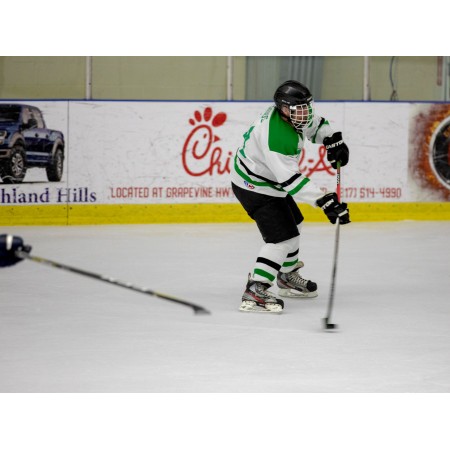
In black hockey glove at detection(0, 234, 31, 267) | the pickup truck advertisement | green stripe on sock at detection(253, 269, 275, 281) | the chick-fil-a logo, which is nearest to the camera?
black hockey glove at detection(0, 234, 31, 267)

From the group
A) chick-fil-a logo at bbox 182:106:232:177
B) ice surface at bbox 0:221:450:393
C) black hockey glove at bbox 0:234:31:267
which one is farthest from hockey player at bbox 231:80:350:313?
chick-fil-a logo at bbox 182:106:232:177

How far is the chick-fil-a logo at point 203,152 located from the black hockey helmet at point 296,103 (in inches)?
166

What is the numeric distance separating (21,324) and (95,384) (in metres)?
1.29

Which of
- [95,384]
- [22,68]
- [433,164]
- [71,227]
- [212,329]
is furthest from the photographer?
[22,68]

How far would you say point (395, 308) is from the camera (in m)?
5.38

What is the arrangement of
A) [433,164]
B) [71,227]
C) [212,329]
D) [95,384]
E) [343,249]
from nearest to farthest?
1. [95,384]
2. [212,329]
3. [343,249]
4. [71,227]
5. [433,164]

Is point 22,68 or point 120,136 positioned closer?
point 120,136

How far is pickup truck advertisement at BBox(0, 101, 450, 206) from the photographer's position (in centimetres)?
912

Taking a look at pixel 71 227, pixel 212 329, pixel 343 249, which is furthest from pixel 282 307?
pixel 71 227

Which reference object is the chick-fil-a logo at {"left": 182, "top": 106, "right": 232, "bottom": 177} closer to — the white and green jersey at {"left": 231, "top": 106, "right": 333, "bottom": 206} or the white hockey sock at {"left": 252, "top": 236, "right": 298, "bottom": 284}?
the white and green jersey at {"left": 231, "top": 106, "right": 333, "bottom": 206}

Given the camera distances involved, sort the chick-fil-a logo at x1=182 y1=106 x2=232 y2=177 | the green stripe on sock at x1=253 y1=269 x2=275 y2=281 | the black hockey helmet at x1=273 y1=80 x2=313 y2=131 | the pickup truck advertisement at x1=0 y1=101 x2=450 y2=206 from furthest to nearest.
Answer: the chick-fil-a logo at x1=182 y1=106 x2=232 y2=177 → the pickup truck advertisement at x1=0 y1=101 x2=450 y2=206 → the green stripe on sock at x1=253 y1=269 x2=275 y2=281 → the black hockey helmet at x1=273 y1=80 x2=313 y2=131

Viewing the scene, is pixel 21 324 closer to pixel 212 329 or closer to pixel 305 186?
pixel 212 329

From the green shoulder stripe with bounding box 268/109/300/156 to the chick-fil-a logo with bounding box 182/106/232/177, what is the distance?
425 cm

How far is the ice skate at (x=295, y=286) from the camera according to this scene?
570 cm
